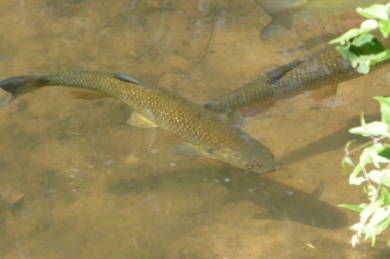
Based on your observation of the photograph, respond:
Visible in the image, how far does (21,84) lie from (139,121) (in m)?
0.93

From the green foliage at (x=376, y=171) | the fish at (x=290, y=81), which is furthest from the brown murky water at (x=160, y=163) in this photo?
the green foliage at (x=376, y=171)

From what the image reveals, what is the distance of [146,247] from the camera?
3824mm

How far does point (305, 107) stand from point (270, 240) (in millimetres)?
1378

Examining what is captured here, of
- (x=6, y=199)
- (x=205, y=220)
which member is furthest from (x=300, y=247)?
(x=6, y=199)

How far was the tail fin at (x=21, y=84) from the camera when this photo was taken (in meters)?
4.29

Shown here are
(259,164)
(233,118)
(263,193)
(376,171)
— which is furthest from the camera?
(233,118)

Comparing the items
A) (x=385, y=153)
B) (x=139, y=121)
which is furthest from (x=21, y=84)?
(x=385, y=153)

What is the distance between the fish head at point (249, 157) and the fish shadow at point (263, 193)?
0.18 metres

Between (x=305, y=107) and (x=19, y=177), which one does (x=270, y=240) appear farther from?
(x=19, y=177)

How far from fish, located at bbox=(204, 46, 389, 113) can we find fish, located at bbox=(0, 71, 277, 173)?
0.71 feet

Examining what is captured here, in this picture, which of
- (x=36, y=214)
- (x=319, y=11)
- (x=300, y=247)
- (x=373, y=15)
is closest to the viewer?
(x=373, y=15)

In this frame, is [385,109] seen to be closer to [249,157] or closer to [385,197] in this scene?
[385,197]

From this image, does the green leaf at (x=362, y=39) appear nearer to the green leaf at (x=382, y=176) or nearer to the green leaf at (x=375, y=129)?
the green leaf at (x=375, y=129)

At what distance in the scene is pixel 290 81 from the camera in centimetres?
449
